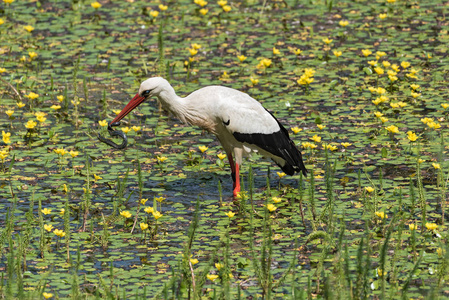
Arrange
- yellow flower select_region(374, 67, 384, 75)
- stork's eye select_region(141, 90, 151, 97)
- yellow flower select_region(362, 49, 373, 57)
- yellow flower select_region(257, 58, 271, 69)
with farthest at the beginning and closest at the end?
yellow flower select_region(362, 49, 373, 57)
yellow flower select_region(257, 58, 271, 69)
yellow flower select_region(374, 67, 384, 75)
stork's eye select_region(141, 90, 151, 97)

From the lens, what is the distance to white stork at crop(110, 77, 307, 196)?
7.64m

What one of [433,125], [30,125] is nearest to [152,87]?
[30,125]

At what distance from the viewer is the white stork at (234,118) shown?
25.1ft

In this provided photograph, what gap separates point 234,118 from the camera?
7602 millimetres

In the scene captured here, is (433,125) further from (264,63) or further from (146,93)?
(264,63)

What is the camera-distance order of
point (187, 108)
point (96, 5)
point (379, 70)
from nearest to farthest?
1. point (187, 108)
2. point (379, 70)
3. point (96, 5)

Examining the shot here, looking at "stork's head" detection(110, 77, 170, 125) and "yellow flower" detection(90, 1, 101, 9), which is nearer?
"stork's head" detection(110, 77, 170, 125)

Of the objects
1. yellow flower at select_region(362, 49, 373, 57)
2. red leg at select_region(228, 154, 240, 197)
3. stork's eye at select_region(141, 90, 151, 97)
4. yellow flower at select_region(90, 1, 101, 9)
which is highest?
yellow flower at select_region(90, 1, 101, 9)

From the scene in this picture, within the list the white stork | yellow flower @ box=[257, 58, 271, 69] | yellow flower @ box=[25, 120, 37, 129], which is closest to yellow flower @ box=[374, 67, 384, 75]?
yellow flower @ box=[257, 58, 271, 69]

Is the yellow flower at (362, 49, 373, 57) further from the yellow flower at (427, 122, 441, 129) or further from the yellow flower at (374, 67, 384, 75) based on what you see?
the yellow flower at (427, 122, 441, 129)

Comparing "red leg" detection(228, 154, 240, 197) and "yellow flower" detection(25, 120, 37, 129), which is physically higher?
"yellow flower" detection(25, 120, 37, 129)

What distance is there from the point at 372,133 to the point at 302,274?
338cm

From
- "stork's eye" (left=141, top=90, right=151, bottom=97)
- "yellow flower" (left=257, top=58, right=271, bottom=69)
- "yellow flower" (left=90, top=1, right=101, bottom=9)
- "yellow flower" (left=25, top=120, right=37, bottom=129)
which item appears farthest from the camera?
"yellow flower" (left=90, top=1, right=101, bottom=9)

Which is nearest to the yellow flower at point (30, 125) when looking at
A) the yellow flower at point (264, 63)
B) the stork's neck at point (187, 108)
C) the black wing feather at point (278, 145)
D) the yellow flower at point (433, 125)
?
the stork's neck at point (187, 108)
